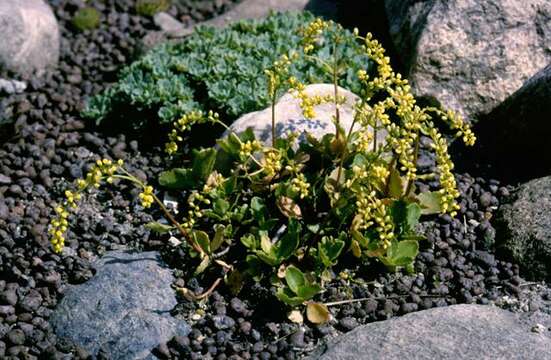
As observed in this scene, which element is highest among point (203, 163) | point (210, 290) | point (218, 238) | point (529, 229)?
point (529, 229)

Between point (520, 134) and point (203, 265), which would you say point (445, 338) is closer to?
point (203, 265)

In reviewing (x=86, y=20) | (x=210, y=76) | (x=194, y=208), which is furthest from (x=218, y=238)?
(x=86, y=20)

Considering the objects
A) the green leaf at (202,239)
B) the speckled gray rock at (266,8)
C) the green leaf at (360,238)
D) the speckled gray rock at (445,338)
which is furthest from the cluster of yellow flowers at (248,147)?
the speckled gray rock at (266,8)

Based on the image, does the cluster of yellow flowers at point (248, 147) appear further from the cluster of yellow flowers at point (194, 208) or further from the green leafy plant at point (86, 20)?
the green leafy plant at point (86, 20)

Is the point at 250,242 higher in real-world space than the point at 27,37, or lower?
higher

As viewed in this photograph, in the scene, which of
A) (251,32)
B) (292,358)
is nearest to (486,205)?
(292,358)

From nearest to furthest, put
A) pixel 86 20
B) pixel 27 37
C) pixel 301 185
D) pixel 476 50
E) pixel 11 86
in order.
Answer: pixel 301 185 → pixel 476 50 → pixel 11 86 → pixel 27 37 → pixel 86 20
